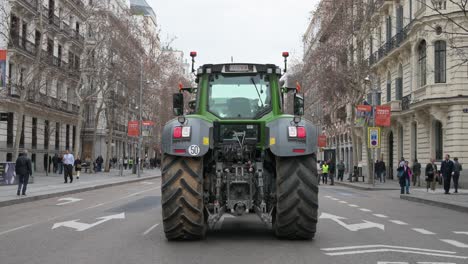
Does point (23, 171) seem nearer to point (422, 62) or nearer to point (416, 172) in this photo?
point (416, 172)

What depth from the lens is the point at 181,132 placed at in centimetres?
892

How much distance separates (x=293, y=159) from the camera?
9.06 meters

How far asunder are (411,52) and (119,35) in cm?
2265

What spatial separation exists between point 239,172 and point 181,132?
1.14m

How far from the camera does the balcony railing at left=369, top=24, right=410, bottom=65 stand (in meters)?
38.4

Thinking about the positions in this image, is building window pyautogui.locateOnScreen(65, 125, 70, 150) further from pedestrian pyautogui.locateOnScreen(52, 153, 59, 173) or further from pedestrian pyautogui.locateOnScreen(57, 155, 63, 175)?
A: pedestrian pyautogui.locateOnScreen(52, 153, 59, 173)

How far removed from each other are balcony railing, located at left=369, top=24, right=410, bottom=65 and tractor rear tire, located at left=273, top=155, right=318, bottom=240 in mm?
30304

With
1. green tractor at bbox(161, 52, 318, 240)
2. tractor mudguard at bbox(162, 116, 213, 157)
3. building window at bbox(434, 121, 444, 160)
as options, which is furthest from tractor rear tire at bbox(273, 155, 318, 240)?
building window at bbox(434, 121, 444, 160)

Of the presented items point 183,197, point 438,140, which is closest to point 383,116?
point 438,140

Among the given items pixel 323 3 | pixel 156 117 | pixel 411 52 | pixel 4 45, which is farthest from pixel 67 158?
pixel 156 117

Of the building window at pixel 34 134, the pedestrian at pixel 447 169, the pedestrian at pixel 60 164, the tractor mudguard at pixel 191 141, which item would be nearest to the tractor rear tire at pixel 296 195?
the tractor mudguard at pixel 191 141

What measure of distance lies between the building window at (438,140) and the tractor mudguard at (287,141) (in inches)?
1055

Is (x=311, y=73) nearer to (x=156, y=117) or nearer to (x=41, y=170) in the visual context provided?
(x=41, y=170)

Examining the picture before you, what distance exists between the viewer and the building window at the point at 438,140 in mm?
33750
